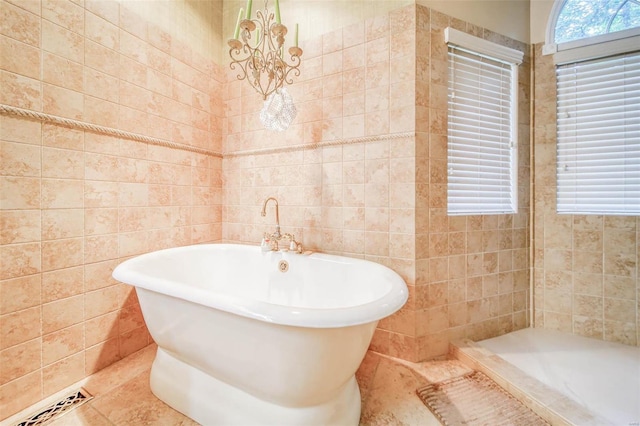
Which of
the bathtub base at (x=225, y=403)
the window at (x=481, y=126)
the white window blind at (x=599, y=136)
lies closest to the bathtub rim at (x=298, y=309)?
the bathtub base at (x=225, y=403)

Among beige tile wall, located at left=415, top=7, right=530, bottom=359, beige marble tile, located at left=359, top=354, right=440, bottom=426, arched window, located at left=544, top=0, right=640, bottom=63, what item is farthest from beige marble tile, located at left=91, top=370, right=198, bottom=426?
arched window, located at left=544, top=0, right=640, bottom=63

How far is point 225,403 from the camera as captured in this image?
107cm

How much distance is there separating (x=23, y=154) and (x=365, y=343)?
1.72m

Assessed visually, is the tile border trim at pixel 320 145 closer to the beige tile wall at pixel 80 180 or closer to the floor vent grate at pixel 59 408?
the beige tile wall at pixel 80 180

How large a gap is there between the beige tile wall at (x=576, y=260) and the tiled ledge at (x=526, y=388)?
2.34 ft

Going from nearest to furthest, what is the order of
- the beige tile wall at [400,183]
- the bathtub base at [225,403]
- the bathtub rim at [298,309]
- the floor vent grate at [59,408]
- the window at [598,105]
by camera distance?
the bathtub rim at [298,309]
the bathtub base at [225,403]
the floor vent grate at [59,408]
the beige tile wall at [400,183]
the window at [598,105]

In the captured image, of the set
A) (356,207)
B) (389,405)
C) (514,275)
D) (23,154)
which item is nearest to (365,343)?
(389,405)

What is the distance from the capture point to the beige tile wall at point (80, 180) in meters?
1.14

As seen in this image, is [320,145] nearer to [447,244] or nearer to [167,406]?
[447,244]

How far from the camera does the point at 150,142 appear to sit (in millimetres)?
1681

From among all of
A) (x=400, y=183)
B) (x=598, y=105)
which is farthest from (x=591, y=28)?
(x=400, y=183)

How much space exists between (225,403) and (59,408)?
2.66ft

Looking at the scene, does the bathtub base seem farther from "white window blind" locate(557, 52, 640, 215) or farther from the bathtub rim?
"white window blind" locate(557, 52, 640, 215)

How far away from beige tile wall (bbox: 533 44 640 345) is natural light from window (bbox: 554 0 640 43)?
0.21 metres
